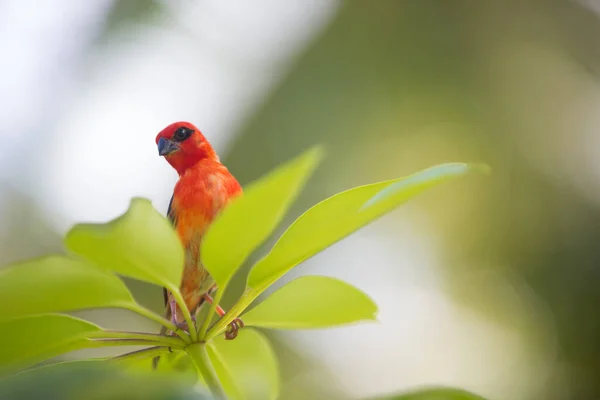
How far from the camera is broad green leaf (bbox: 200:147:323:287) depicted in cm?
36

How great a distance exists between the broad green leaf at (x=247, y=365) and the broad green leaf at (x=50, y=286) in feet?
0.41

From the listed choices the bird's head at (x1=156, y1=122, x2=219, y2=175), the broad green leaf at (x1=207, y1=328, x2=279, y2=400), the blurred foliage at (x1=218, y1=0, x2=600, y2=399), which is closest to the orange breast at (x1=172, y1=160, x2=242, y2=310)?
the bird's head at (x1=156, y1=122, x2=219, y2=175)

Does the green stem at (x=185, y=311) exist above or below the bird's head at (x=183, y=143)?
below

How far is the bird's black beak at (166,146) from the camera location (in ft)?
3.82

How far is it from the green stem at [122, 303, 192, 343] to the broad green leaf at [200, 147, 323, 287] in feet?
0.18

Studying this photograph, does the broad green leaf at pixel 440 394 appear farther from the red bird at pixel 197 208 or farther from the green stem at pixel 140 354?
the red bird at pixel 197 208

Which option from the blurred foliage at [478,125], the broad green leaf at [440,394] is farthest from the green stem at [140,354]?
the blurred foliage at [478,125]

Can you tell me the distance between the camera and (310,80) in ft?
9.05

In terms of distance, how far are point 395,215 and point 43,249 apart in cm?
132

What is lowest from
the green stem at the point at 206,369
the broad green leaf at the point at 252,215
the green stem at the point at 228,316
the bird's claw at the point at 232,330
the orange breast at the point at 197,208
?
the green stem at the point at 206,369

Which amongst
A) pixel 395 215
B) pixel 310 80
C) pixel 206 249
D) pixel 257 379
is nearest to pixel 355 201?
pixel 206 249

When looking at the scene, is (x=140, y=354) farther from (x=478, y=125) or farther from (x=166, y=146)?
(x=478, y=125)

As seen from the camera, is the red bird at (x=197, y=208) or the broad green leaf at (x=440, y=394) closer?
the broad green leaf at (x=440, y=394)

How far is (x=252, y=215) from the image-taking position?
39cm
